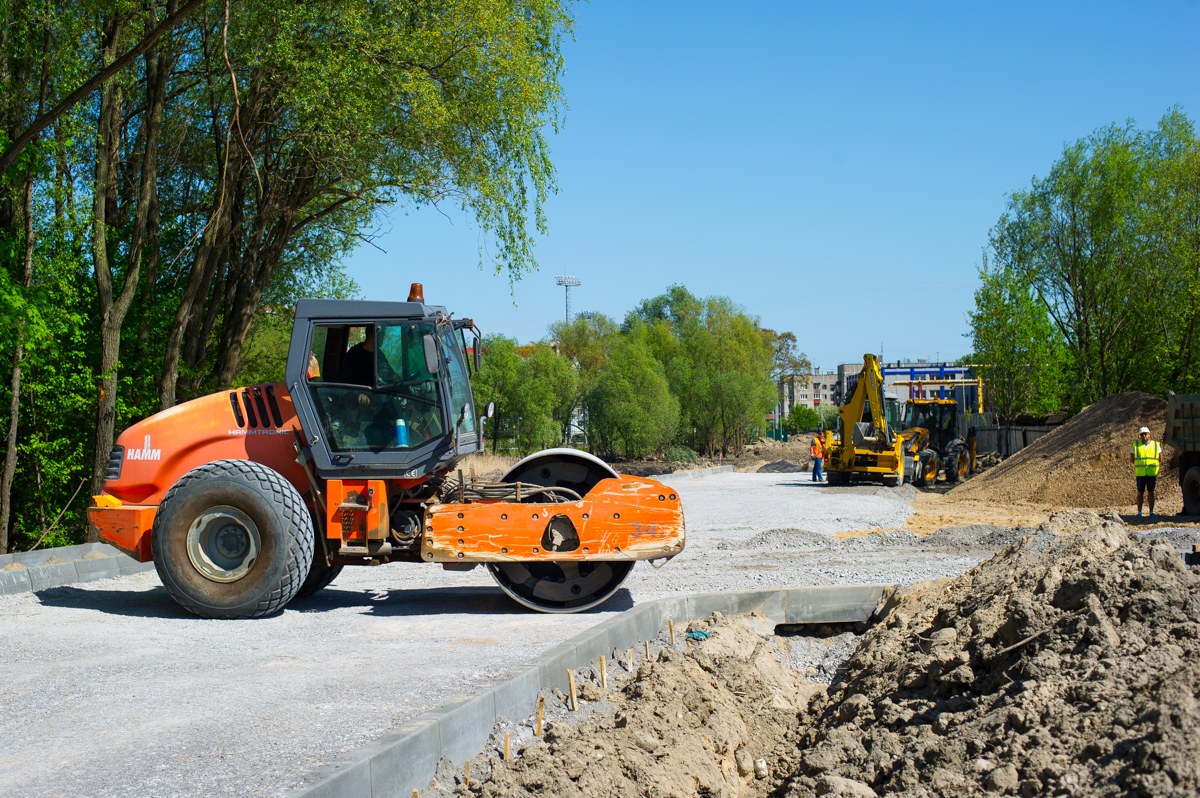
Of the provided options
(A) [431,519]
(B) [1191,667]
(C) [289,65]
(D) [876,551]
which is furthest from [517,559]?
(C) [289,65]

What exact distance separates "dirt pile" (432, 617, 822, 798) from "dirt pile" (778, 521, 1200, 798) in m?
0.30

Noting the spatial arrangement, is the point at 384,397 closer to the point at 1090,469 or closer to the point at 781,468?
the point at 1090,469

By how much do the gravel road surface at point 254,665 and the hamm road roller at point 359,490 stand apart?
423 mm

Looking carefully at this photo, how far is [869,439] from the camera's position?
2439 centimetres

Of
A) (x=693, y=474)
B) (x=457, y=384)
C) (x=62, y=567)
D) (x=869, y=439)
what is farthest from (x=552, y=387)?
(x=457, y=384)

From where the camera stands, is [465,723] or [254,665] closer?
[465,723]

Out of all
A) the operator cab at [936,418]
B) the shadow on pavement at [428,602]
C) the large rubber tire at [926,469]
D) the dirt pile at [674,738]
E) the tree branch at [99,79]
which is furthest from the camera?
the operator cab at [936,418]

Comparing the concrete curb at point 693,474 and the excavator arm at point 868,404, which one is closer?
the excavator arm at point 868,404

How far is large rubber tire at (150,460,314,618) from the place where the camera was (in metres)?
7.15

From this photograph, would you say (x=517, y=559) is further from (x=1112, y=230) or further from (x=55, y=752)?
(x=1112, y=230)

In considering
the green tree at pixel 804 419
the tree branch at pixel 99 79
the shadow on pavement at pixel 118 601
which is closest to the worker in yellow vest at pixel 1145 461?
the shadow on pavement at pixel 118 601

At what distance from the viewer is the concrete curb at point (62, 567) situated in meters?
8.80

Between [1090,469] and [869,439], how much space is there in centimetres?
548

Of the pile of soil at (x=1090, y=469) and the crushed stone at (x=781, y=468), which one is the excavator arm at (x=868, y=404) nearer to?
the pile of soil at (x=1090, y=469)
